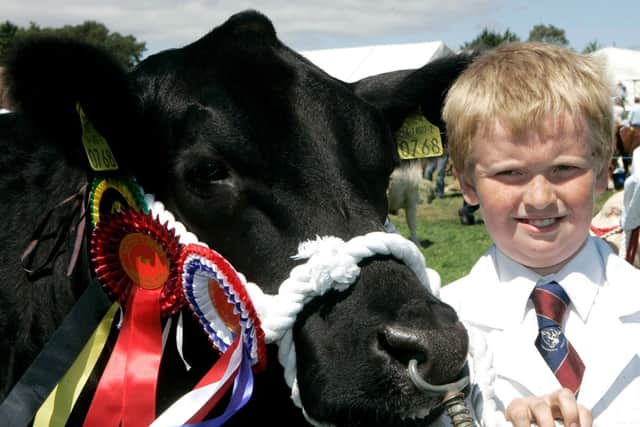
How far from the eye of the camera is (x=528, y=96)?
2.17 metres

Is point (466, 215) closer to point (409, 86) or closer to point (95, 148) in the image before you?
point (409, 86)

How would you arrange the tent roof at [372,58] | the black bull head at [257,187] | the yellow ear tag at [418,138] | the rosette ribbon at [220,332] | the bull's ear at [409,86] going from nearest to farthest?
the black bull head at [257,187]
the rosette ribbon at [220,332]
the bull's ear at [409,86]
the yellow ear tag at [418,138]
the tent roof at [372,58]

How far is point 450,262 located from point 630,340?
828 centimetres

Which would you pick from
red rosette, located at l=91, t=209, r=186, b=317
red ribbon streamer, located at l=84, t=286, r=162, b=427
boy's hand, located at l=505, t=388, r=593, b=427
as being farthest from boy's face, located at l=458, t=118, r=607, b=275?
red ribbon streamer, located at l=84, t=286, r=162, b=427

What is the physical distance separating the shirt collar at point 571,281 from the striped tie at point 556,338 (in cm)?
3

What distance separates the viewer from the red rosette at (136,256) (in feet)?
7.26

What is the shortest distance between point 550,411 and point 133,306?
1306 millimetres

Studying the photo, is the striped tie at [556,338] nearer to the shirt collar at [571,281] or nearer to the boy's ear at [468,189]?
the shirt collar at [571,281]

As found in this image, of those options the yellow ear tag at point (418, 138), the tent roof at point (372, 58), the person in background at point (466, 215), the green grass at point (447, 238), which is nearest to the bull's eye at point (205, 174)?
the yellow ear tag at point (418, 138)

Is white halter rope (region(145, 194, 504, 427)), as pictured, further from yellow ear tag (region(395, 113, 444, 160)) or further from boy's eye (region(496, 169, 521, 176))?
yellow ear tag (region(395, 113, 444, 160))

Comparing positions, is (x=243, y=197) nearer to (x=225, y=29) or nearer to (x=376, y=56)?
(x=225, y=29)

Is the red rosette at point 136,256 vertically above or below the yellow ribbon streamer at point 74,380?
above

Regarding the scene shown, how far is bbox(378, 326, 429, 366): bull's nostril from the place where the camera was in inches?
67.6

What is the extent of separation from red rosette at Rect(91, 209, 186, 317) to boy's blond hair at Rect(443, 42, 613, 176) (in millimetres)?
974
